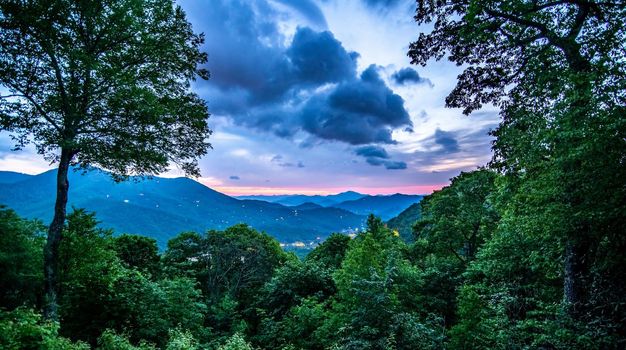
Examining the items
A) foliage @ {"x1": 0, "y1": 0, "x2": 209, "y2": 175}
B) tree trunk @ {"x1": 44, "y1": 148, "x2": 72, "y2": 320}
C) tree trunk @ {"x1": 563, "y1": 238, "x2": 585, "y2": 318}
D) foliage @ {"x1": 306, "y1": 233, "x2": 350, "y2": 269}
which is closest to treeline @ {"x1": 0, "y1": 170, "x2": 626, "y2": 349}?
tree trunk @ {"x1": 563, "y1": 238, "x2": 585, "y2": 318}

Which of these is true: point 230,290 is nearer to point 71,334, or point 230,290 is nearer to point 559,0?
point 71,334

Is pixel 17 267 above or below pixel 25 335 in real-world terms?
above

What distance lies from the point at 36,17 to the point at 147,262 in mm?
24450

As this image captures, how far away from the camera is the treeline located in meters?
6.88

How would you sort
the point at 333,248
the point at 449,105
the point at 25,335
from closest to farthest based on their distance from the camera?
1. the point at 25,335
2. the point at 449,105
3. the point at 333,248

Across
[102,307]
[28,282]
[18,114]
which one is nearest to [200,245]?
[102,307]

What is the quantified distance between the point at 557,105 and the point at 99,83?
1219 cm

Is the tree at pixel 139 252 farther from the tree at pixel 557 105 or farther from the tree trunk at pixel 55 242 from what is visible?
the tree at pixel 557 105

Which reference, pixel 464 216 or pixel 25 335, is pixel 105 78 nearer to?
pixel 25 335

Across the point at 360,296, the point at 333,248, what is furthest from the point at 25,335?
the point at 333,248

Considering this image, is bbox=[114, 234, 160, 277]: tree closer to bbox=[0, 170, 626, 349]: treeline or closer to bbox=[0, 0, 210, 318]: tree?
bbox=[0, 170, 626, 349]: treeline

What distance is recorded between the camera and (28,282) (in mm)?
10055

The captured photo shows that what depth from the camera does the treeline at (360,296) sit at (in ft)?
22.6

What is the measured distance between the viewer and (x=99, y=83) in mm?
9117
